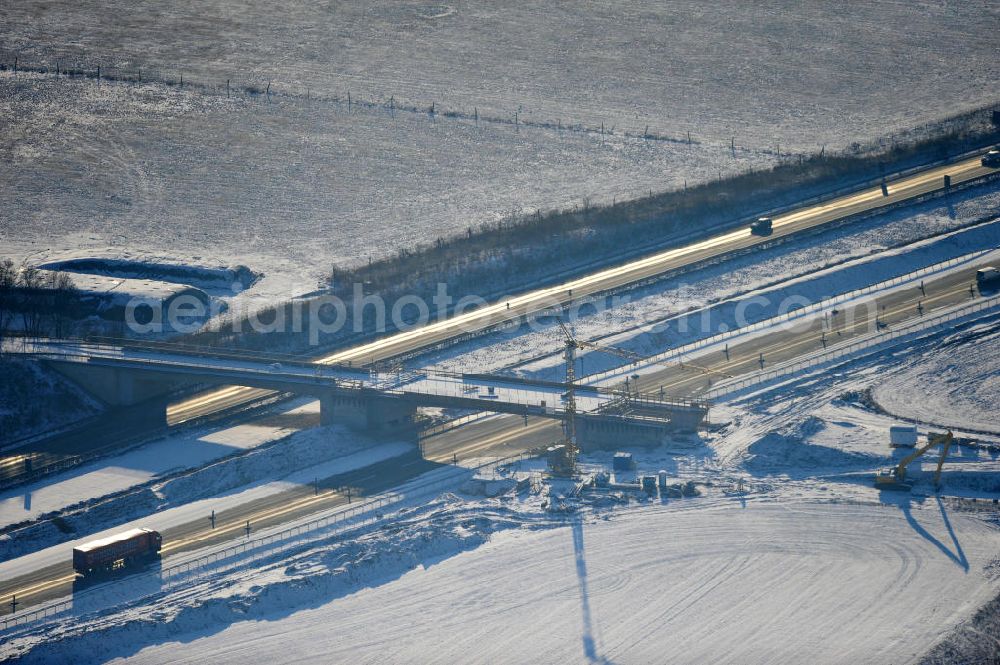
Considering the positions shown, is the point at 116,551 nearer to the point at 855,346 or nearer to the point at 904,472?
the point at 904,472

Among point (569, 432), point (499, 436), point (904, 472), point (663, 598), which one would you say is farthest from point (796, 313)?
point (663, 598)

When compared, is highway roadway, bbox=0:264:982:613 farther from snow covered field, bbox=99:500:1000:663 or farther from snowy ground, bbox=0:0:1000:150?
snowy ground, bbox=0:0:1000:150

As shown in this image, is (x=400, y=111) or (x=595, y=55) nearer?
(x=400, y=111)

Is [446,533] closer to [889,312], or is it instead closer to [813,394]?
[813,394]

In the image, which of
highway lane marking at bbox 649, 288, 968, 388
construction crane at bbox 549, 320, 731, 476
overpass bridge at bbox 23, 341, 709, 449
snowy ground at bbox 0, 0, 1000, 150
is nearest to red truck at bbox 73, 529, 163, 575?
overpass bridge at bbox 23, 341, 709, 449

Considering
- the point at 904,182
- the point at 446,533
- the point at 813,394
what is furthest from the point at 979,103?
the point at 446,533

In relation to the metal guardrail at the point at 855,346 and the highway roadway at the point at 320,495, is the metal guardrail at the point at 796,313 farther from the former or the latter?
the highway roadway at the point at 320,495
